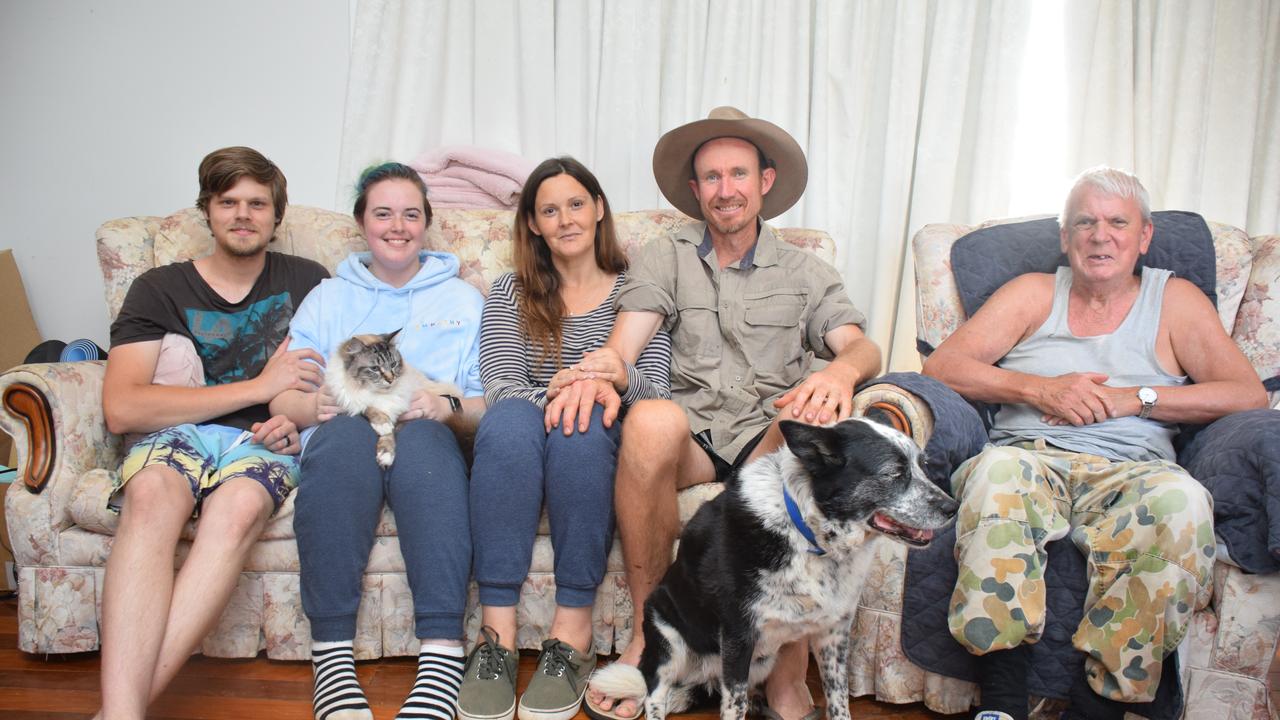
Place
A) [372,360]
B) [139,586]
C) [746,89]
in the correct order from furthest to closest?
[746,89] → [372,360] → [139,586]

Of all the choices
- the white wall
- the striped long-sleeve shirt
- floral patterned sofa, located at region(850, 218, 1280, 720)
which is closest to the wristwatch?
floral patterned sofa, located at region(850, 218, 1280, 720)

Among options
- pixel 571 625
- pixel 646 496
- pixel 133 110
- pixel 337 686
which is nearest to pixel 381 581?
→ pixel 337 686

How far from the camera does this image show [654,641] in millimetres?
1641

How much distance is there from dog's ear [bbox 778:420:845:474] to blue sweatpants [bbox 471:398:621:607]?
→ 21.9 inches

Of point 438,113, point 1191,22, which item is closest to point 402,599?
point 438,113

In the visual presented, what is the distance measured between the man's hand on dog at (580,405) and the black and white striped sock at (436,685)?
569mm

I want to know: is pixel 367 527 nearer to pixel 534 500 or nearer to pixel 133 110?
pixel 534 500

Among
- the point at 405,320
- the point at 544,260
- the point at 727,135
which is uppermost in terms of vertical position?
the point at 727,135

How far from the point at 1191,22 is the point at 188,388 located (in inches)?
143

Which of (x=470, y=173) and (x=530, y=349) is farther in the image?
(x=470, y=173)

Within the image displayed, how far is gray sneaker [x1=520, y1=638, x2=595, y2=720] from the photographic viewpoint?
170 centimetres

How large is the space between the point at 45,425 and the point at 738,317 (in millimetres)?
1854

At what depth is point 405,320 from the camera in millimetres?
2238

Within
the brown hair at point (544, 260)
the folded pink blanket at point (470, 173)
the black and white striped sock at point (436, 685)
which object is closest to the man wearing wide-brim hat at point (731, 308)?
the brown hair at point (544, 260)
